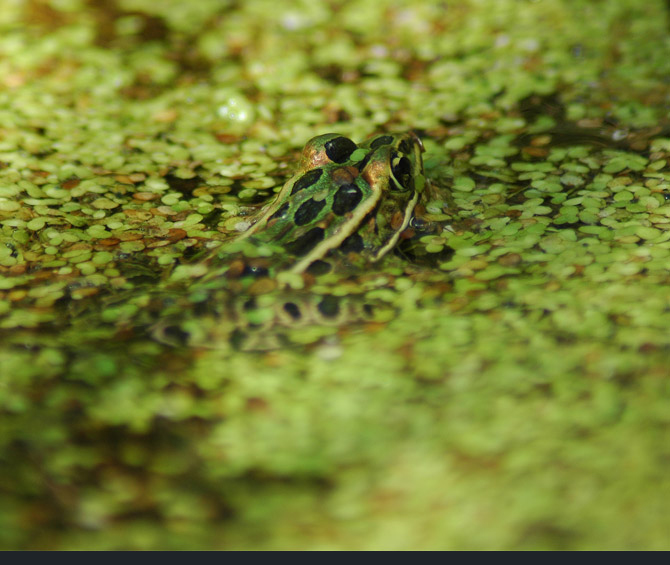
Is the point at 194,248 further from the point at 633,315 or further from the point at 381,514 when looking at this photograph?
the point at 633,315

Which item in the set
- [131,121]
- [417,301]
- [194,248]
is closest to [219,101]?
[131,121]

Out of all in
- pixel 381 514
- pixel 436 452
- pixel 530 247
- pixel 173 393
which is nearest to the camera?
pixel 381 514

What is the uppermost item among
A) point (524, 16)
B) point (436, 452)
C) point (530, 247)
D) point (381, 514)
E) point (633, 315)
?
point (524, 16)

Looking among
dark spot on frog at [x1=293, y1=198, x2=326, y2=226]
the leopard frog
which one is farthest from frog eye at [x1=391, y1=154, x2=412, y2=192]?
dark spot on frog at [x1=293, y1=198, x2=326, y2=226]

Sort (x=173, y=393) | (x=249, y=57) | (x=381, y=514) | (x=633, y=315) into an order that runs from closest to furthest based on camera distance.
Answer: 1. (x=381, y=514)
2. (x=173, y=393)
3. (x=633, y=315)
4. (x=249, y=57)

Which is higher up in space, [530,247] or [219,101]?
[219,101]

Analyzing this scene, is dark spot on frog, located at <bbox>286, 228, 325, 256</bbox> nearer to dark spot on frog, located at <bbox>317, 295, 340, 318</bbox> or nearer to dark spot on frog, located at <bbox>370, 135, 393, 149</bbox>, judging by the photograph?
dark spot on frog, located at <bbox>317, 295, 340, 318</bbox>

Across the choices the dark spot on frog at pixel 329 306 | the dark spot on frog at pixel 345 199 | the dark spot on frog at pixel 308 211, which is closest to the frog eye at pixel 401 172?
the dark spot on frog at pixel 345 199

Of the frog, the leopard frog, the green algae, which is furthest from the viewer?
the leopard frog
